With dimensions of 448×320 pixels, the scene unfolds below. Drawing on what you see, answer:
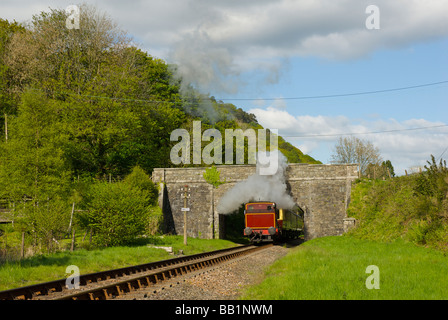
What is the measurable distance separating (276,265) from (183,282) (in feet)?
19.0

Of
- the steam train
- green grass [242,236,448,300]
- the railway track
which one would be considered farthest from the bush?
green grass [242,236,448,300]

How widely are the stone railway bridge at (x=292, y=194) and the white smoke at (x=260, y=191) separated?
0.82 metres

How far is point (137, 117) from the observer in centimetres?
4678

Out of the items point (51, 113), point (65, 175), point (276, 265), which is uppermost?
point (51, 113)

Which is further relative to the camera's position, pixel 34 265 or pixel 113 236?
pixel 113 236

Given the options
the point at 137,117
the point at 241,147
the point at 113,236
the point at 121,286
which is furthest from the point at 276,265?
the point at 241,147

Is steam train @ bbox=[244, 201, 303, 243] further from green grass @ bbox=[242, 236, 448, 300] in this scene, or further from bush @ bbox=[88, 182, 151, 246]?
green grass @ bbox=[242, 236, 448, 300]

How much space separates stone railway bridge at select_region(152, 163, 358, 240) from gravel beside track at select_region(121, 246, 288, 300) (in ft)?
69.7

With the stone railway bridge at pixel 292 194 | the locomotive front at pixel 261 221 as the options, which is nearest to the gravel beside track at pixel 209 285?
the locomotive front at pixel 261 221

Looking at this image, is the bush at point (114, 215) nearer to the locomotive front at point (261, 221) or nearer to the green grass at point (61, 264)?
the green grass at point (61, 264)

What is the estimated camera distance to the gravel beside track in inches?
466

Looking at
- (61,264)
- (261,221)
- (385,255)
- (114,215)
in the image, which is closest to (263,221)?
(261,221)

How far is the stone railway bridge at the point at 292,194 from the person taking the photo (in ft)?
131
